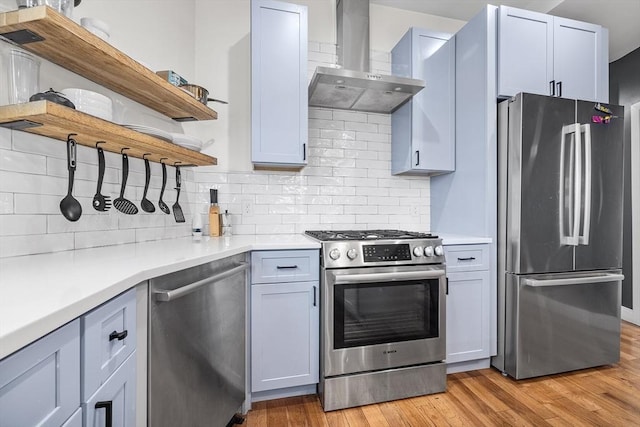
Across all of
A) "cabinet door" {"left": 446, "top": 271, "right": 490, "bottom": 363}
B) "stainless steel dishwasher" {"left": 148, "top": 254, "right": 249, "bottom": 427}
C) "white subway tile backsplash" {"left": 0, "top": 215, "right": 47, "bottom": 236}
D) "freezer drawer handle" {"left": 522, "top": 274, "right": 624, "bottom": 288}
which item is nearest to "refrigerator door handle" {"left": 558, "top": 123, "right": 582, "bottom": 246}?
"freezer drawer handle" {"left": 522, "top": 274, "right": 624, "bottom": 288}

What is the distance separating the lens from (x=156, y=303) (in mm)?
1018

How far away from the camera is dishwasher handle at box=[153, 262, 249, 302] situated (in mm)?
1023

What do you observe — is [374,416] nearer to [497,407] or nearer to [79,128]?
[497,407]

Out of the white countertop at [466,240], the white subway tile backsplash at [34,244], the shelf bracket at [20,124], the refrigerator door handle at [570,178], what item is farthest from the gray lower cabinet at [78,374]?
the refrigerator door handle at [570,178]

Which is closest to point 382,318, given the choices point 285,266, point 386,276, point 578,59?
point 386,276

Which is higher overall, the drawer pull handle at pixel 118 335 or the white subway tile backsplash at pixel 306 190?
the white subway tile backsplash at pixel 306 190

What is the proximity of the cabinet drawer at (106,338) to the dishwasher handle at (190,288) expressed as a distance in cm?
11

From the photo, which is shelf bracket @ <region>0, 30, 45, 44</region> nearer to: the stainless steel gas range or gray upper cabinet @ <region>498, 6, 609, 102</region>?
the stainless steel gas range

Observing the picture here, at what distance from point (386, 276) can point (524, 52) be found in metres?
1.93

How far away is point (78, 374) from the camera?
0.66 m

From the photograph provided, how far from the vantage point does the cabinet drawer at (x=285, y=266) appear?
5.83 feet

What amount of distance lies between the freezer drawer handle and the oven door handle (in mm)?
635

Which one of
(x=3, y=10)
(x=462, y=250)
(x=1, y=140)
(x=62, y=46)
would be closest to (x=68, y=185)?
(x=1, y=140)

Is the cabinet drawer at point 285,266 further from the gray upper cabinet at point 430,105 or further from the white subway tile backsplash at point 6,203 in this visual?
the gray upper cabinet at point 430,105
